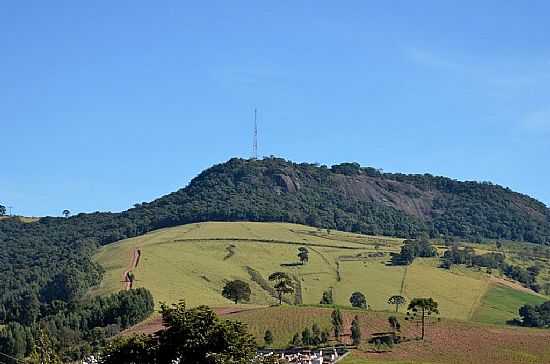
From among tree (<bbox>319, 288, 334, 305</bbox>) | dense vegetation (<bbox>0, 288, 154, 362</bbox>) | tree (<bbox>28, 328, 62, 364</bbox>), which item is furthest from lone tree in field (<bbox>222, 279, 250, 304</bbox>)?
tree (<bbox>28, 328, 62, 364</bbox>)

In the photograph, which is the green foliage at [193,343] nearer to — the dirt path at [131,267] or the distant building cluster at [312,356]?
the distant building cluster at [312,356]

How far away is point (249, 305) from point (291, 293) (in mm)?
12817

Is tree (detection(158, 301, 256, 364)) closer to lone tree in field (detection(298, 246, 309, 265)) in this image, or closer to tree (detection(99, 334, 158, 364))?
tree (detection(99, 334, 158, 364))

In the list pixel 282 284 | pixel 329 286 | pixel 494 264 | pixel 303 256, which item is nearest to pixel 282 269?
pixel 303 256

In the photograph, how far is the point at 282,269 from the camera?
158 m

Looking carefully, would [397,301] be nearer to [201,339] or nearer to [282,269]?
[282,269]

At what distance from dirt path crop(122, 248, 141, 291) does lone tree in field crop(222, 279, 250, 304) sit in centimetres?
1541

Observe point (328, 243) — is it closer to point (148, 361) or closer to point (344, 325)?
point (344, 325)

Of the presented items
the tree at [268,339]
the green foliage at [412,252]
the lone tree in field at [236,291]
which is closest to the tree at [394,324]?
the tree at [268,339]

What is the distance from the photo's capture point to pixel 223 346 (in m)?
44.3

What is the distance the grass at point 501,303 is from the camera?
139 m

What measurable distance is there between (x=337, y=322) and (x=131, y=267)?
5674 cm

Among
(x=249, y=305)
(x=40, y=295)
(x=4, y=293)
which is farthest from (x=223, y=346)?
(x=4, y=293)

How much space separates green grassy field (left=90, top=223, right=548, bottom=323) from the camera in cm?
14062
